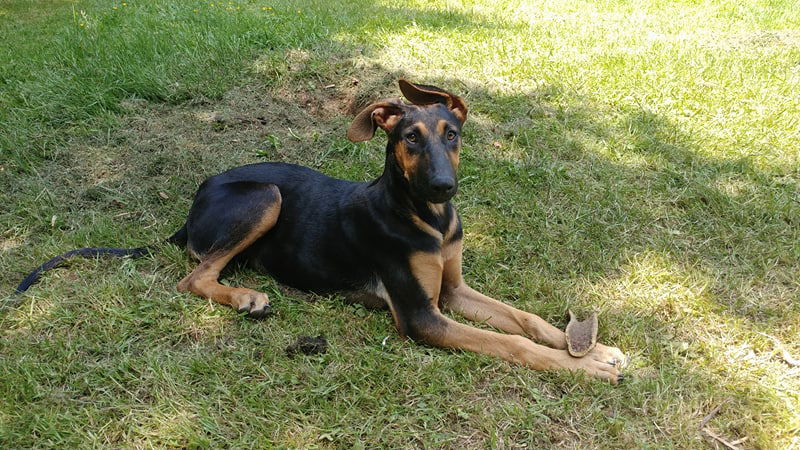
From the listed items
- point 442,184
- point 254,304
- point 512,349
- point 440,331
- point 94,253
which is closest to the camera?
point 442,184

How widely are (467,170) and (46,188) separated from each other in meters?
3.94

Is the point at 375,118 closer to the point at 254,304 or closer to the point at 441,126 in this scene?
the point at 441,126

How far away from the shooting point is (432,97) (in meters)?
3.96

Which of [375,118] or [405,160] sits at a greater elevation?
[375,118]

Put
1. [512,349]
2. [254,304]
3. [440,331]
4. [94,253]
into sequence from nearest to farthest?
[512,349] < [440,331] < [254,304] < [94,253]

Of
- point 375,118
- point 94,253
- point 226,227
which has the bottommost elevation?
point 94,253

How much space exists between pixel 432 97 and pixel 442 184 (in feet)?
2.88

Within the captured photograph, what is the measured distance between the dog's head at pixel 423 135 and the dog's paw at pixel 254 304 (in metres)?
1.24

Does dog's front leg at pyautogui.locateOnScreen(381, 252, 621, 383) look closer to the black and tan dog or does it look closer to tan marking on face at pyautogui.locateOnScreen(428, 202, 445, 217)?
the black and tan dog

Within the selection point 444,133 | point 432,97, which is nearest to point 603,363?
point 444,133

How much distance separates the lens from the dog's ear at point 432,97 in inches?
153

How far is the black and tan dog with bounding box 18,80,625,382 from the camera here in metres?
3.54

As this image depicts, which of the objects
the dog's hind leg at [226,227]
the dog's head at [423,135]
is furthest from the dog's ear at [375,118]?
the dog's hind leg at [226,227]

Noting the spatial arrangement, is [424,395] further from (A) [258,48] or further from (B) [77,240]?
(A) [258,48]
